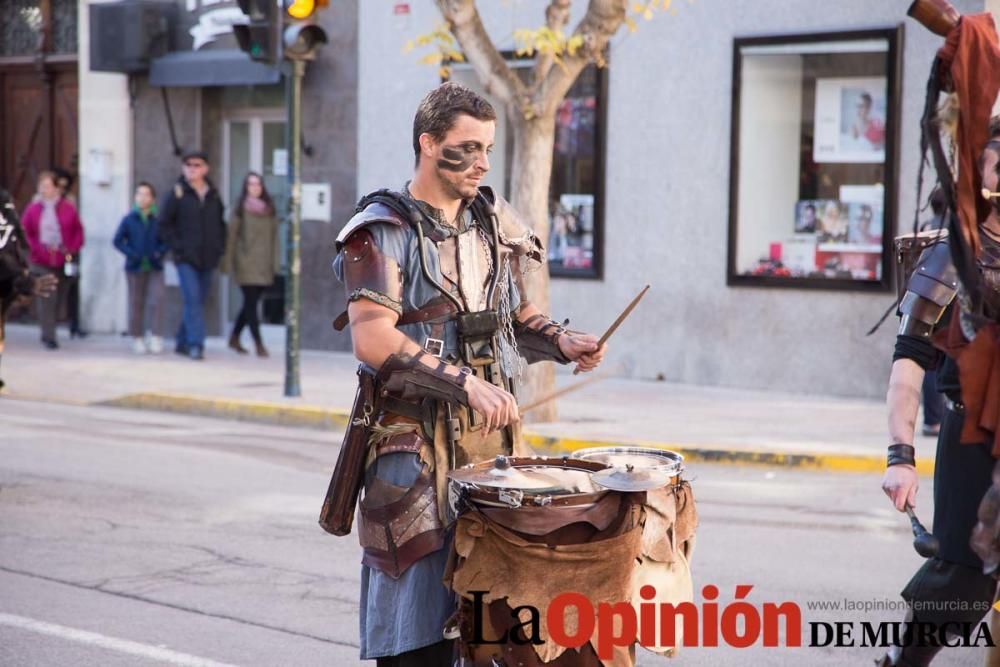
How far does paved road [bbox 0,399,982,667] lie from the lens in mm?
6250

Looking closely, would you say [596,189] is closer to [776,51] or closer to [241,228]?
[776,51]

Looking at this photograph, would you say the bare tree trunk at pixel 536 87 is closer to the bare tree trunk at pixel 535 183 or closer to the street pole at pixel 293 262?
the bare tree trunk at pixel 535 183

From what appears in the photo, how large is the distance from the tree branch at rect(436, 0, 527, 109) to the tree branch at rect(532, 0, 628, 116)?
179 mm

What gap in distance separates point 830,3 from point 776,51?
0.67 meters

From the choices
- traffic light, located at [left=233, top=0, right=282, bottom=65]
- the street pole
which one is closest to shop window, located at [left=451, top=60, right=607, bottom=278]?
the street pole

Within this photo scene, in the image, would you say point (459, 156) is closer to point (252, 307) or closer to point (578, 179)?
point (578, 179)

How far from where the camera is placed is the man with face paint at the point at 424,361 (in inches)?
164

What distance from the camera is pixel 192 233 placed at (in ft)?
54.2

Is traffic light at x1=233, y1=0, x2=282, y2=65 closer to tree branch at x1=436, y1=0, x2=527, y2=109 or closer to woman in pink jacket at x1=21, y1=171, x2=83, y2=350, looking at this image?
tree branch at x1=436, y1=0, x2=527, y2=109

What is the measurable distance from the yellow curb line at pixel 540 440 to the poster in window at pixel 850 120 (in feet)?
13.6

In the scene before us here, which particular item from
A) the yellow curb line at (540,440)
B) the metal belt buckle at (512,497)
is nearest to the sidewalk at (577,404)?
the yellow curb line at (540,440)

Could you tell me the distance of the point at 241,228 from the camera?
664 inches

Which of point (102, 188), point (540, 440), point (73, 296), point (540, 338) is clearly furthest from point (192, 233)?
point (540, 338)

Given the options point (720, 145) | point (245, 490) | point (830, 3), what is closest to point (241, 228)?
point (720, 145)
